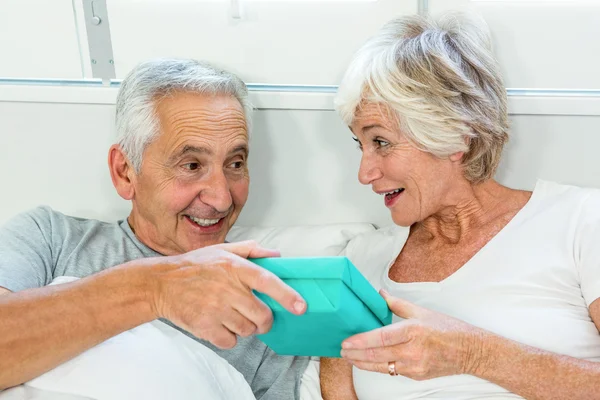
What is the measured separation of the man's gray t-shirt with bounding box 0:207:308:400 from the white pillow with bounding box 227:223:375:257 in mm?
296

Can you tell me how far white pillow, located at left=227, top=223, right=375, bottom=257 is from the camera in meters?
2.02

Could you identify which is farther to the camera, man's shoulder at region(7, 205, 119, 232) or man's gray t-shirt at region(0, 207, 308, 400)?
man's shoulder at region(7, 205, 119, 232)

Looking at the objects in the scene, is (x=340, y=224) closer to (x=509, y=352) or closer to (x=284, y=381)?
(x=284, y=381)

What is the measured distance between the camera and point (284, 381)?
5.80ft

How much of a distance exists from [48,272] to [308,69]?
904mm

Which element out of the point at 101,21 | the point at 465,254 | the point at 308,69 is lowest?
the point at 465,254

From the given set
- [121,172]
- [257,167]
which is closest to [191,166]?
[121,172]

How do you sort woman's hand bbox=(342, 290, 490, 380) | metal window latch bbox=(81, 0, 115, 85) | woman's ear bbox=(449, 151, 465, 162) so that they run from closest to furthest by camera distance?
woman's hand bbox=(342, 290, 490, 380)
woman's ear bbox=(449, 151, 465, 162)
metal window latch bbox=(81, 0, 115, 85)

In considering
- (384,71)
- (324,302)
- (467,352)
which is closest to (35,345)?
(324,302)

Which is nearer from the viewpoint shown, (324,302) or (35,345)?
(324,302)

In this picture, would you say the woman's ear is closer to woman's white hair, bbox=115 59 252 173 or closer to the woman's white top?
the woman's white top

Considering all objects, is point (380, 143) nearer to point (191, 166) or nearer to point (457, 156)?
point (457, 156)

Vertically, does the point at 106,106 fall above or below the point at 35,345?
above

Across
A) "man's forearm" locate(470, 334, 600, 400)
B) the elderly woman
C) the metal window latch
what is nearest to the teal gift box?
the elderly woman
